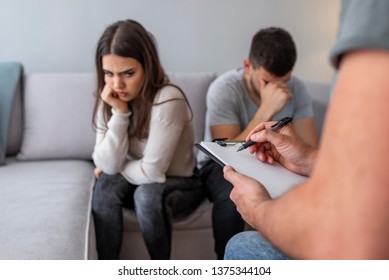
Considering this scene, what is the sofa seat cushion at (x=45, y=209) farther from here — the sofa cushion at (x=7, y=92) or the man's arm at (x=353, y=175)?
the man's arm at (x=353, y=175)

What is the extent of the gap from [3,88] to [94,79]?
0.85 ft

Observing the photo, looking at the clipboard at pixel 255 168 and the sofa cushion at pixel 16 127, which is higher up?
the clipboard at pixel 255 168

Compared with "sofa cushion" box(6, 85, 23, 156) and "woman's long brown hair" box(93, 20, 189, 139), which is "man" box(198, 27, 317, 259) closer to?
"woman's long brown hair" box(93, 20, 189, 139)

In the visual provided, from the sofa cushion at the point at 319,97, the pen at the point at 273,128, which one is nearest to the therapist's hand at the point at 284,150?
the pen at the point at 273,128

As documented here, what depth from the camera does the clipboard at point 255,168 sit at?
0.54 metres

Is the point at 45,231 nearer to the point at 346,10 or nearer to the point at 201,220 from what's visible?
the point at 201,220

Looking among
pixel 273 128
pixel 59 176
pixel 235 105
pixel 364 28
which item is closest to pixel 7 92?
pixel 59 176

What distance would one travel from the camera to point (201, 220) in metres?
1.12

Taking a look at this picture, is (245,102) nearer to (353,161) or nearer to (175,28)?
(175,28)

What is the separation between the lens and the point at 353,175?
30 centimetres

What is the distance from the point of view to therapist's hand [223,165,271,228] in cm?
48

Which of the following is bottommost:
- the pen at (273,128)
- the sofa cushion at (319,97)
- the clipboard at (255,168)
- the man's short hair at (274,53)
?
the sofa cushion at (319,97)

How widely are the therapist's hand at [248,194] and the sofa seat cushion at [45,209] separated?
37cm
